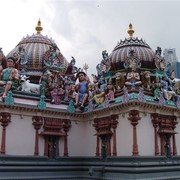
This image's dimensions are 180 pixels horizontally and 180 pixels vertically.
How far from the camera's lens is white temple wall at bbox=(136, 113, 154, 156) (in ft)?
61.4

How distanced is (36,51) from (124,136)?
11.8m

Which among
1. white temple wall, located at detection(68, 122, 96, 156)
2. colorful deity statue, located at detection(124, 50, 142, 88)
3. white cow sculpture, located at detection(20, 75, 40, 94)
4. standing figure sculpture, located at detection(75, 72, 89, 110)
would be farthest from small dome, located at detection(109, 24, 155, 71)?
white cow sculpture, located at detection(20, 75, 40, 94)

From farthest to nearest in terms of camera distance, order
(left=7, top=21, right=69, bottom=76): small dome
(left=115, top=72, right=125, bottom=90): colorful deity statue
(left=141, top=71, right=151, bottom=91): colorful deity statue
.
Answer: (left=7, top=21, right=69, bottom=76): small dome, (left=115, top=72, right=125, bottom=90): colorful deity statue, (left=141, top=71, right=151, bottom=91): colorful deity statue

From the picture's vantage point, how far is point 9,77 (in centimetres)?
2028

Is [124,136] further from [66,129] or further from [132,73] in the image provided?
[66,129]

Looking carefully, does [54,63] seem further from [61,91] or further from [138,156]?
[138,156]

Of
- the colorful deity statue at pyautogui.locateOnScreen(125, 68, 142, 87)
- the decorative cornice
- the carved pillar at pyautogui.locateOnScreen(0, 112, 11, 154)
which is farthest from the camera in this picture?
the colorful deity statue at pyautogui.locateOnScreen(125, 68, 142, 87)

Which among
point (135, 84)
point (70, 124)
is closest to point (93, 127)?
point (70, 124)

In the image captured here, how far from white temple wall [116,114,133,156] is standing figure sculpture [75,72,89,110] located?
428 cm

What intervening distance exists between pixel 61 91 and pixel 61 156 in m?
4.70

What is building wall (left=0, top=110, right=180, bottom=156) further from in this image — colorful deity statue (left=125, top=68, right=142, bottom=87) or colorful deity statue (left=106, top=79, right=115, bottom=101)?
colorful deity statue (left=125, top=68, right=142, bottom=87)

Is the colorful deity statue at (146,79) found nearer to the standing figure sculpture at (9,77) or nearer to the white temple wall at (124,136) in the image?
the white temple wall at (124,136)

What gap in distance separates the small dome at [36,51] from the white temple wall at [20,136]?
688 cm

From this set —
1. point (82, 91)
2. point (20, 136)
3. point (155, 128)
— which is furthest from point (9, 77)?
point (155, 128)
